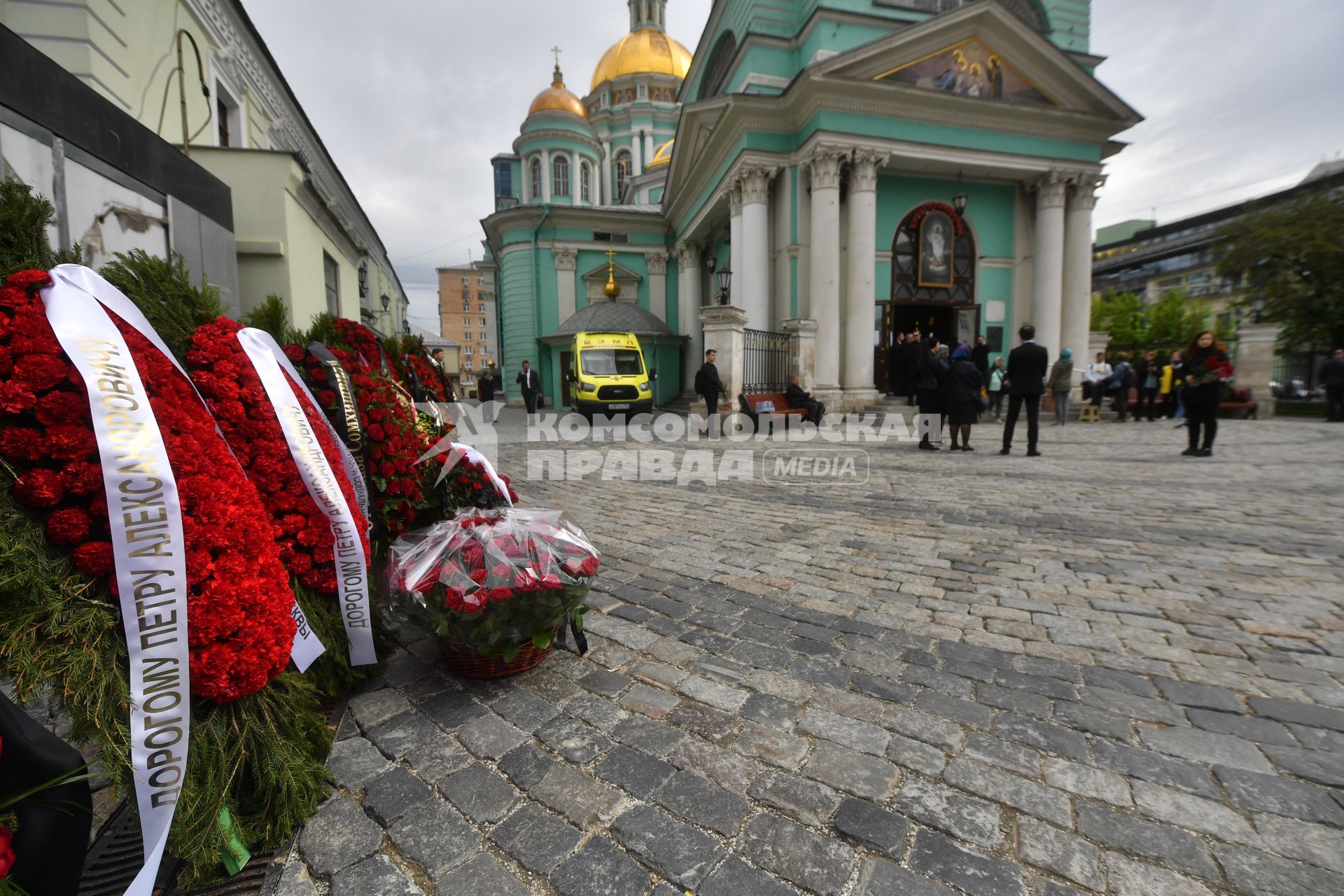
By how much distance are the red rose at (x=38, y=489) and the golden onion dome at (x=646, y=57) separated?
1712 inches

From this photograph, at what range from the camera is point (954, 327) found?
60.7ft

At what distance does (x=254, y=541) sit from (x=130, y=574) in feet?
1.18

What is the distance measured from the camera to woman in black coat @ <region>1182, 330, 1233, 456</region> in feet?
25.3

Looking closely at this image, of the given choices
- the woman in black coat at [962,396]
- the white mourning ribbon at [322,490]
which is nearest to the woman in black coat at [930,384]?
the woman in black coat at [962,396]

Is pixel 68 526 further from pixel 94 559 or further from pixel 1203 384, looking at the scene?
pixel 1203 384

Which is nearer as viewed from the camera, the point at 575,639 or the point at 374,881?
the point at 374,881

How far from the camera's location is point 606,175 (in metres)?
38.6

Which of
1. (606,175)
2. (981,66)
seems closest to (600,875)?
(981,66)

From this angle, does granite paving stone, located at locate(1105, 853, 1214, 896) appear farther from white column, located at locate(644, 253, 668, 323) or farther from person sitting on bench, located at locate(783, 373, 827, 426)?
white column, located at locate(644, 253, 668, 323)

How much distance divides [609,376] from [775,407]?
6.31m

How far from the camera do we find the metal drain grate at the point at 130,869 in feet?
4.87

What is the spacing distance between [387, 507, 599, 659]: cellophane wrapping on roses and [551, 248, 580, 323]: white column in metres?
25.3

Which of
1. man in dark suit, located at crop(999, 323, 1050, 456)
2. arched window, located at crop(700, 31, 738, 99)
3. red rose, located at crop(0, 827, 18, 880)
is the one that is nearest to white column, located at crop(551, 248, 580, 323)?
arched window, located at crop(700, 31, 738, 99)

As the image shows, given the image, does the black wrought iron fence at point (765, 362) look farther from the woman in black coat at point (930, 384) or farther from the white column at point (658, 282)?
the white column at point (658, 282)
